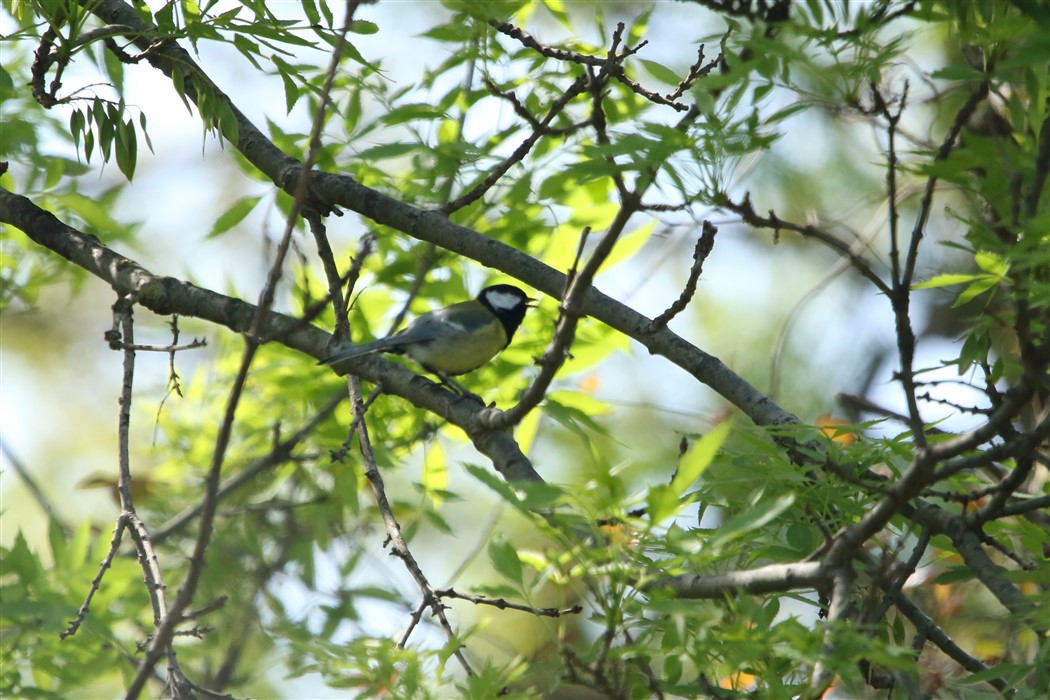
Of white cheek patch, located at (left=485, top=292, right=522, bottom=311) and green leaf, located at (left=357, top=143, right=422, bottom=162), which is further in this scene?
white cheek patch, located at (left=485, top=292, right=522, bottom=311)

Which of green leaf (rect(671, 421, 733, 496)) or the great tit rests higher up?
the great tit

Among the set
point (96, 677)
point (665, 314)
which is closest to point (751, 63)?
point (665, 314)

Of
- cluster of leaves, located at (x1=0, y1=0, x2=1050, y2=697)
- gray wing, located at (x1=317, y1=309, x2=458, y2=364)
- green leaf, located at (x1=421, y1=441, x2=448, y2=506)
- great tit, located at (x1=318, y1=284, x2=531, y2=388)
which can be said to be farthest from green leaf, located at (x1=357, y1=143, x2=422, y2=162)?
great tit, located at (x1=318, y1=284, x2=531, y2=388)

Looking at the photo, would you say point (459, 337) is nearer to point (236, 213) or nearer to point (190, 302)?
point (236, 213)

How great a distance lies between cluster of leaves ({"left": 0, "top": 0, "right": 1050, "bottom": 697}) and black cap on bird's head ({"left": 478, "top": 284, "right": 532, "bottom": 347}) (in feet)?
1.59

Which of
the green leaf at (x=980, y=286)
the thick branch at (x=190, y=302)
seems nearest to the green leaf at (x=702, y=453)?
the green leaf at (x=980, y=286)

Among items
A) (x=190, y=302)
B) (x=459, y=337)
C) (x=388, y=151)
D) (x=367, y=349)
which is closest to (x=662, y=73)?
(x=388, y=151)

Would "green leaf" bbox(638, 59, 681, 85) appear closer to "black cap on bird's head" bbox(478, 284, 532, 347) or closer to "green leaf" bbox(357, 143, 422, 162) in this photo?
"green leaf" bbox(357, 143, 422, 162)

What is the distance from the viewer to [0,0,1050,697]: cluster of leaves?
1.44 m

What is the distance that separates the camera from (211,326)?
5.08 metres

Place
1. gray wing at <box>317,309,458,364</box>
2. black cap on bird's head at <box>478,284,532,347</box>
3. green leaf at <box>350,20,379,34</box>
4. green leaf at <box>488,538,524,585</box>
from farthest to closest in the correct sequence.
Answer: black cap on bird's head at <box>478,284,532,347</box>
gray wing at <box>317,309,458,364</box>
green leaf at <box>350,20,379,34</box>
green leaf at <box>488,538,524,585</box>

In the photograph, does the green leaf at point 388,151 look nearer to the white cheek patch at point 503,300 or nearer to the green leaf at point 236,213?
the green leaf at point 236,213

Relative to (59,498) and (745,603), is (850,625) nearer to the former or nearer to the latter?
(745,603)

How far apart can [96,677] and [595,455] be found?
7.06 ft
